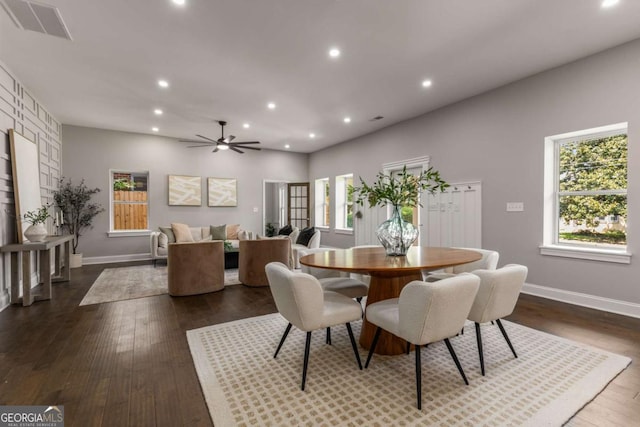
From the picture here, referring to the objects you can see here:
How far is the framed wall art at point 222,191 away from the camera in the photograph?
7586 millimetres

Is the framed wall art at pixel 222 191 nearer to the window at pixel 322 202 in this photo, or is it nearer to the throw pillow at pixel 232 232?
the throw pillow at pixel 232 232

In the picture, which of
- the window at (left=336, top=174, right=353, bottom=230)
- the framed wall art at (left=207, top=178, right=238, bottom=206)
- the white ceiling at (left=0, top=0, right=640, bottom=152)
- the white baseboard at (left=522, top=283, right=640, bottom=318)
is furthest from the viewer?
the window at (left=336, top=174, right=353, bottom=230)

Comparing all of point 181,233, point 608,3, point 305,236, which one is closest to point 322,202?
point 305,236

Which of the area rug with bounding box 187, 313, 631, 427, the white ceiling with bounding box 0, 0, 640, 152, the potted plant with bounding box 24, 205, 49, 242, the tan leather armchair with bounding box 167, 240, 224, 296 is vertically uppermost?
the white ceiling with bounding box 0, 0, 640, 152

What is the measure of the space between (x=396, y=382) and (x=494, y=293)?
0.87m

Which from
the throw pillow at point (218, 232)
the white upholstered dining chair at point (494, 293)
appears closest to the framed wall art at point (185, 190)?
the throw pillow at point (218, 232)

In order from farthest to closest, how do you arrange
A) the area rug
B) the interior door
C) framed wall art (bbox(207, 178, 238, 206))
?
the interior door → framed wall art (bbox(207, 178, 238, 206)) → the area rug

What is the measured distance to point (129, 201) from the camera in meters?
6.89

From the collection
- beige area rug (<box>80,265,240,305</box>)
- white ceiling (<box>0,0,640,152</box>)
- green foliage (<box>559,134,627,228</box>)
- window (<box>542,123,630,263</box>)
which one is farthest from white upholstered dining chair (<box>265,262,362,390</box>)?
green foliage (<box>559,134,627,228</box>)

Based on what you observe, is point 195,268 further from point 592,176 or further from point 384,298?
point 592,176

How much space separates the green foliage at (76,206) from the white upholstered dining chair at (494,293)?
716 cm

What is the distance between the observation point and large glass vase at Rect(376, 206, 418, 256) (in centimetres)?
250

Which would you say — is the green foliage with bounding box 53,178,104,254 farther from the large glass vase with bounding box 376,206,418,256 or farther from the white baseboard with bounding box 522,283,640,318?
the white baseboard with bounding box 522,283,640,318

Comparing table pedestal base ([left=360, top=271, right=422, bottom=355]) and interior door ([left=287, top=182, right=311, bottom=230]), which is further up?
interior door ([left=287, top=182, right=311, bottom=230])
